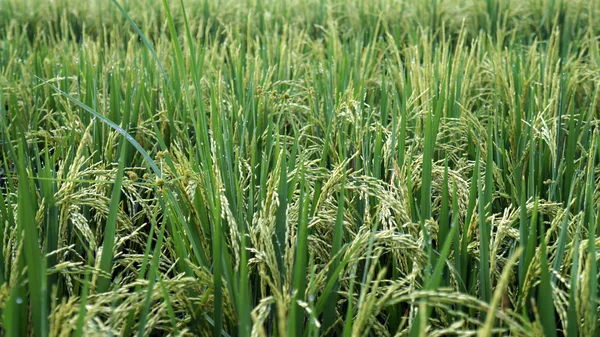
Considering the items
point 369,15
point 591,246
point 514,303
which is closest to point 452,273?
point 514,303

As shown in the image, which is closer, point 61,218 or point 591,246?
point 591,246

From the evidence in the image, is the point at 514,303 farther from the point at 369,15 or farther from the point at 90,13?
the point at 90,13

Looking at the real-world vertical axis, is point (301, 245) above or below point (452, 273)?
above

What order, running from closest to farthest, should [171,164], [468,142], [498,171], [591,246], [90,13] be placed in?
[591,246] → [171,164] → [498,171] → [468,142] → [90,13]

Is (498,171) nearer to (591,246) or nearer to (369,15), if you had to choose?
(591,246)

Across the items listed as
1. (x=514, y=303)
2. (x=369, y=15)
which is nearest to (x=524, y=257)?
(x=514, y=303)

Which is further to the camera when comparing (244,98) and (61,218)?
(244,98)

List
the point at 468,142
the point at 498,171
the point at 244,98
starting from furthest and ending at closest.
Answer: the point at 244,98, the point at 468,142, the point at 498,171

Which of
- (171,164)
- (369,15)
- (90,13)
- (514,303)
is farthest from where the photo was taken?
(90,13)

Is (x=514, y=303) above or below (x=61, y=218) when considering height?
below
